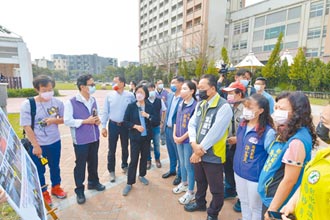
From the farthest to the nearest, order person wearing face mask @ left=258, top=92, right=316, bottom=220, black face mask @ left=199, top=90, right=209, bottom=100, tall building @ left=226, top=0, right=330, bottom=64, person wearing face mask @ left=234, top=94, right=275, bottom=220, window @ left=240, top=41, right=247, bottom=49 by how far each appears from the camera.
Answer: window @ left=240, top=41, right=247, bottom=49 < tall building @ left=226, top=0, right=330, bottom=64 < black face mask @ left=199, top=90, right=209, bottom=100 < person wearing face mask @ left=234, top=94, right=275, bottom=220 < person wearing face mask @ left=258, top=92, right=316, bottom=220

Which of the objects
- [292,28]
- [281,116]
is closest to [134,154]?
[281,116]

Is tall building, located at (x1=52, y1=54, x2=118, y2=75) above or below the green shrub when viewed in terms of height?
above

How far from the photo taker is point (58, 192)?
302 centimetres

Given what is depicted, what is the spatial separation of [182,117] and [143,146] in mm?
879

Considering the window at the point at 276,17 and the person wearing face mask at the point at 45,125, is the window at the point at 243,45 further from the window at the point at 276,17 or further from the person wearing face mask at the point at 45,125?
the person wearing face mask at the point at 45,125

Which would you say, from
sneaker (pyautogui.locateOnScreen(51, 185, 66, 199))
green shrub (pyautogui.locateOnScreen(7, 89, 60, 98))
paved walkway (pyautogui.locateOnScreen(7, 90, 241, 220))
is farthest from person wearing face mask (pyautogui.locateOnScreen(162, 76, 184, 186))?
green shrub (pyautogui.locateOnScreen(7, 89, 60, 98))

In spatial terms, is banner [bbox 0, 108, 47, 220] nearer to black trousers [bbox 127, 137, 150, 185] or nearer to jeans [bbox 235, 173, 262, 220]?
black trousers [bbox 127, 137, 150, 185]

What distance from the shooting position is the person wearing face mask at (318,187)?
97cm

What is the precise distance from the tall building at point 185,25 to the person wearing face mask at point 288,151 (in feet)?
75.3

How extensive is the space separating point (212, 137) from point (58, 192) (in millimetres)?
2464

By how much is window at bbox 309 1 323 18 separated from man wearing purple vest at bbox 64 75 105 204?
106 feet

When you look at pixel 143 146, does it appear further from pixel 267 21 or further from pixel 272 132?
pixel 267 21

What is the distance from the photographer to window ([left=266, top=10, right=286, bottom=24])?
2879 cm

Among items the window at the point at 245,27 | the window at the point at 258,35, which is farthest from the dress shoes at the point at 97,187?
the window at the point at 245,27
